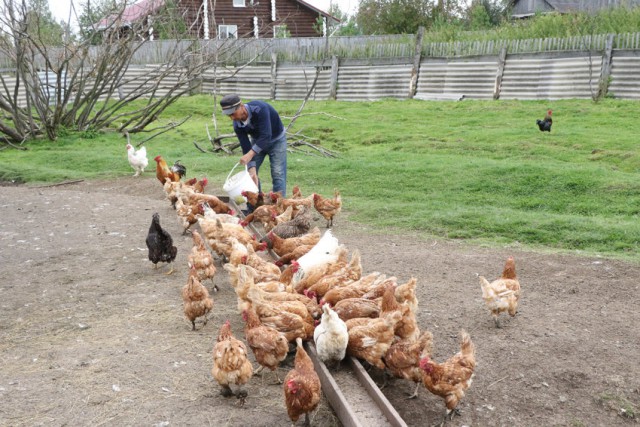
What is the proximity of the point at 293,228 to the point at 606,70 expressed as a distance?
16.4 meters

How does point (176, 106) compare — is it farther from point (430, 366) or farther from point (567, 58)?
point (430, 366)

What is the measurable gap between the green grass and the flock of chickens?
3.33m

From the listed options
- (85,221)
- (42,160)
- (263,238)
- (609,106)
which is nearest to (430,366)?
(263,238)

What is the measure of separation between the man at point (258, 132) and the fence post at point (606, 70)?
47.3 ft

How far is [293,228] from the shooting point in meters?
8.08

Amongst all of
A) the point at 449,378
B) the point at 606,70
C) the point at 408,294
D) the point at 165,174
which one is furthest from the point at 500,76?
the point at 449,378

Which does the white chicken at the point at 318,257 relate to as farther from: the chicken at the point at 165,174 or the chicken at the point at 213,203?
the chicken at the point at 165,174

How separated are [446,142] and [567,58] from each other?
853cm

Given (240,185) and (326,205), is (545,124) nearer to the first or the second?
(326,205)

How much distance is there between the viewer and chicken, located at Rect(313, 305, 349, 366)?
4.81m

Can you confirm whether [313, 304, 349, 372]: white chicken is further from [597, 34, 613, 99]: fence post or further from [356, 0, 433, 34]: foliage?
[356, 0, 433, 34]: foliage

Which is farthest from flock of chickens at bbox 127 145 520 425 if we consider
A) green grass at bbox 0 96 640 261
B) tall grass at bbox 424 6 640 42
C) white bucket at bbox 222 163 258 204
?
tall grass at bbox 424 6 640 42

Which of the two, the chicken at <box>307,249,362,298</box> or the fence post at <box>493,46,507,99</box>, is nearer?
the chicken at <box>307,249,362,298</box>

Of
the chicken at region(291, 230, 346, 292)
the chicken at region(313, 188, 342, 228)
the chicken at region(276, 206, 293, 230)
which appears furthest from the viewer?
the chicken at region(313, 188, 342, 228)
